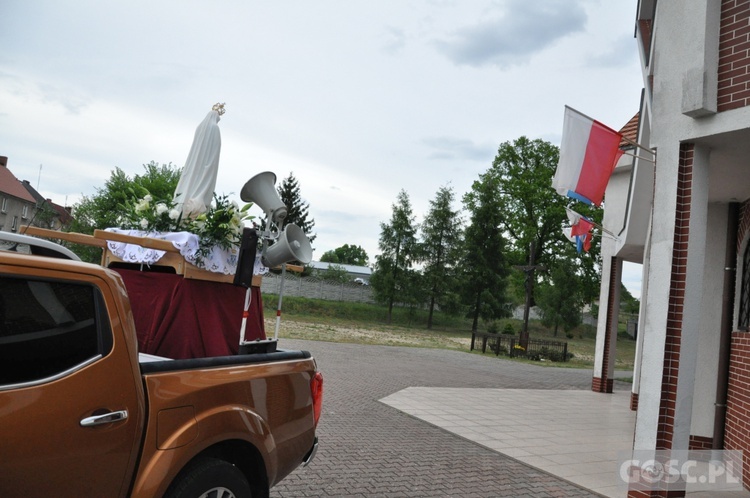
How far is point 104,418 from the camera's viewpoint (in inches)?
103

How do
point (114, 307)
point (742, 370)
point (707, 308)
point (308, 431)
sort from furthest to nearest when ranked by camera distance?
point (707, 308) → point (742, 370) → point (308, 431) → point (114, 307)

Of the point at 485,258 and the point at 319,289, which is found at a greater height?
the point at 485,258

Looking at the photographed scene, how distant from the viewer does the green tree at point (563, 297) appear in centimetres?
4272

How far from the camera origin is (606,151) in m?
6.94

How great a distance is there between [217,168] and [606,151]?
14.6 feet

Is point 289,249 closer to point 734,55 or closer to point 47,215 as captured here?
point 734,55

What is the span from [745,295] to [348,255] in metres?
125

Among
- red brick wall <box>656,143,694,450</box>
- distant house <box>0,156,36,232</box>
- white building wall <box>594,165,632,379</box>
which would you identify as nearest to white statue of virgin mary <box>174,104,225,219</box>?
red brick wall <box>656,143,694,450</box>

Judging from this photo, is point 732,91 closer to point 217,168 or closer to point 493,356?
point 217,168

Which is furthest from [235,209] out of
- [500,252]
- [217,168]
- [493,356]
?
[500,252]

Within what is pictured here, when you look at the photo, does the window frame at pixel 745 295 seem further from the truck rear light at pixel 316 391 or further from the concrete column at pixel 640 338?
the truck rear light at pixel 316 391

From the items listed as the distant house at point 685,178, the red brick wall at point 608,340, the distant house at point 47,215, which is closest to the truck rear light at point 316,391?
the distant house at point 47,215

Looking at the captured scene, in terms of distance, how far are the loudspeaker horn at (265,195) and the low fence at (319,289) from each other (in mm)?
41449

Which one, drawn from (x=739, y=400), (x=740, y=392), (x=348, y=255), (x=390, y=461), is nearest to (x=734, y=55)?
(x=740, y=392)
